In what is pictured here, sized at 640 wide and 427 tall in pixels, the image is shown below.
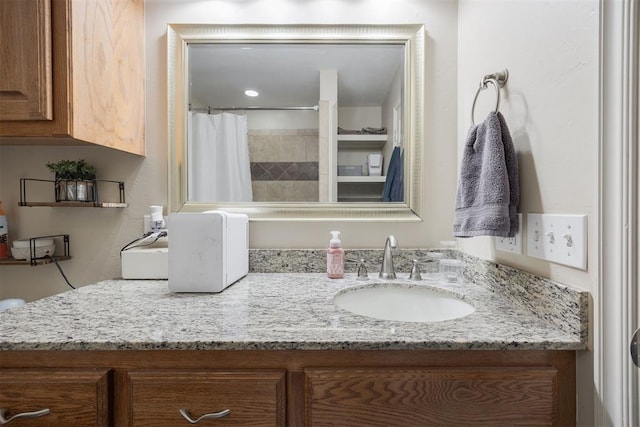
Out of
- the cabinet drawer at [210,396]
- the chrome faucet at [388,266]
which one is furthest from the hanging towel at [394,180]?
the cabinet drawer at [210,396]

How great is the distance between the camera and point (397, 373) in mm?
627

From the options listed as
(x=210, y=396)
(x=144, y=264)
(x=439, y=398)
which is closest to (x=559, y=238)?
(x=439, y=398)

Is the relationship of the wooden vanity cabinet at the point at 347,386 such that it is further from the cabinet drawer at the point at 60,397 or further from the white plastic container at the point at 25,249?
the white plastic container at the point at 25,249

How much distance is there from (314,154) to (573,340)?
0.97 m

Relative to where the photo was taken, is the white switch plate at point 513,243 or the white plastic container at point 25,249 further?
the white plastic container at point 25,249

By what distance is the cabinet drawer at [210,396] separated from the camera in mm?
628

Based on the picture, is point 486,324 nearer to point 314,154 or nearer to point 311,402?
point 311,402

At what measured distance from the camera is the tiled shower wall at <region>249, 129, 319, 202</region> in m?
1.26

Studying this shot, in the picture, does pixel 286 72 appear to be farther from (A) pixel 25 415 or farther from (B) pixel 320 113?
(A) pixel 25 415

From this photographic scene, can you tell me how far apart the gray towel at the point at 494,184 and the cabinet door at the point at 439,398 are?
1.12 ft

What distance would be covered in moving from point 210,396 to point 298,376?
7.1 inches

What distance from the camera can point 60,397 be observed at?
2.08 feet

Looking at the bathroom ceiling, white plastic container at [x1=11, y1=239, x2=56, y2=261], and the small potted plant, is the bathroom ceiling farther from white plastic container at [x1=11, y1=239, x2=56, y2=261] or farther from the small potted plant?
white plastic container at [x1=11, y1=239, x2=56, y2=261]

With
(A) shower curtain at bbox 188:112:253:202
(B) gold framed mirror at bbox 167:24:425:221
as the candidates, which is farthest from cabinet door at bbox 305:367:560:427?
(A) shower curtain at bbox 188:112:253:202
